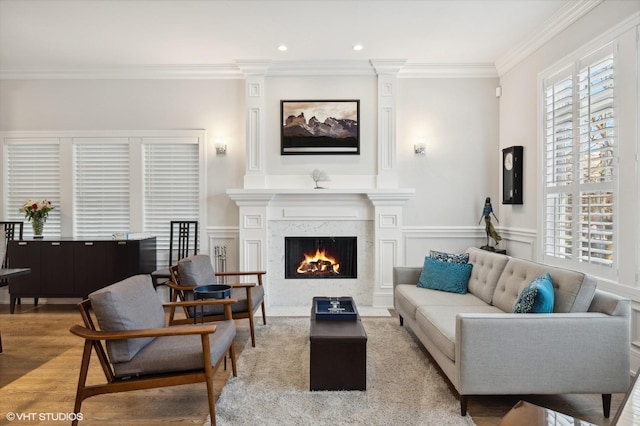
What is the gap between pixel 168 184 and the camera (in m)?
5.50

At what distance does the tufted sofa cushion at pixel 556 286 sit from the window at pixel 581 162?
2.57ft

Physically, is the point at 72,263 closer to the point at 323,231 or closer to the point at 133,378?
the point at 323,231

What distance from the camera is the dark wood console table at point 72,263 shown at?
500 cm

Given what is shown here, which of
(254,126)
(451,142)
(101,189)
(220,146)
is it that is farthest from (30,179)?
(451,142)

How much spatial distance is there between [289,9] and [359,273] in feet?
10.9

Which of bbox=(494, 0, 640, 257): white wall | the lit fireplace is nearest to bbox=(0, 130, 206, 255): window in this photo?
the lit fireplace

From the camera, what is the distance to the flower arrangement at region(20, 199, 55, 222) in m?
5.18

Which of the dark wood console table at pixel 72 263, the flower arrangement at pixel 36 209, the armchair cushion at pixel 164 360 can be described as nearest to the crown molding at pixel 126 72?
the flower arrangement at pixel 36 209

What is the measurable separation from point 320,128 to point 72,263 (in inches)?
145

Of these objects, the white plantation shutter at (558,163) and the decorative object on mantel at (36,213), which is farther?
the decorative object on mantel at (36,213)

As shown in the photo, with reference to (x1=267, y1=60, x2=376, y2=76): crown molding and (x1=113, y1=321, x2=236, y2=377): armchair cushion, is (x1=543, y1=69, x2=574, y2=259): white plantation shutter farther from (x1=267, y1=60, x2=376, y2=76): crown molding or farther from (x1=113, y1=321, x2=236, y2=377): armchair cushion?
(x1=113, y1=321, x2=236, y2=377): armchair cushion

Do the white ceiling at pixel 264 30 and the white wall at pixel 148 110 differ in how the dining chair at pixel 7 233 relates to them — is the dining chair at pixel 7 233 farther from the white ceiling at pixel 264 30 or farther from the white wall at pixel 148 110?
the white ceiling at pixel 264 30

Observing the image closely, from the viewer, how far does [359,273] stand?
5.37 metres

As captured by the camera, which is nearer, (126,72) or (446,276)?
(446,276)
